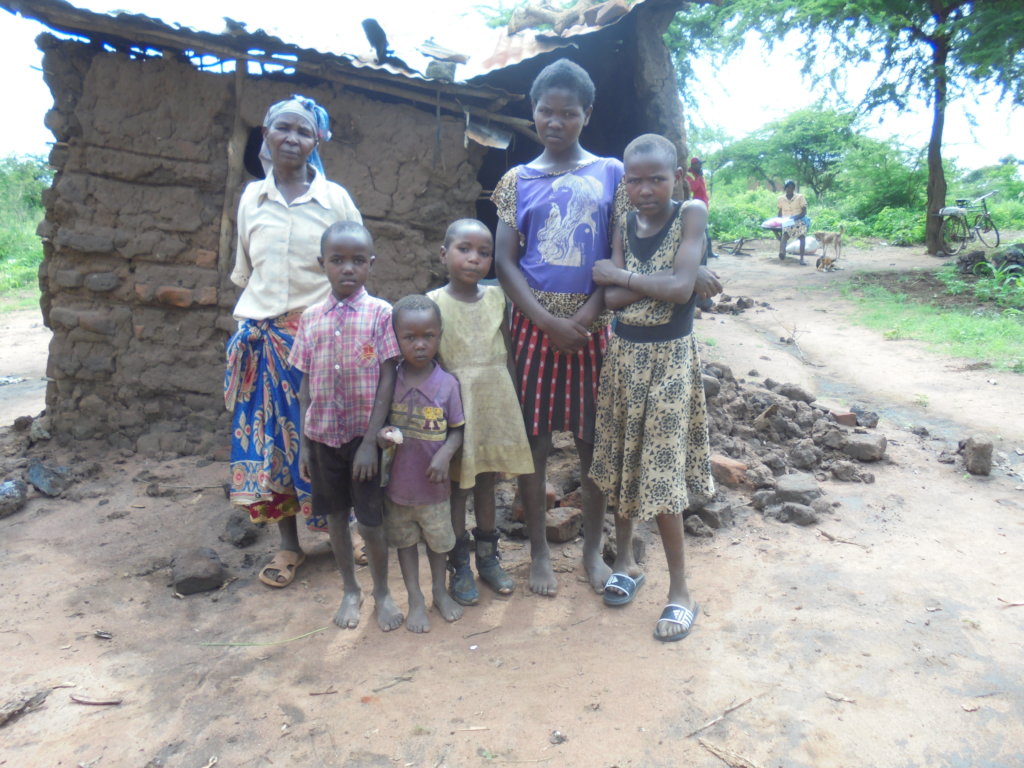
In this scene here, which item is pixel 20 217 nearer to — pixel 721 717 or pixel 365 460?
pixel 365 460

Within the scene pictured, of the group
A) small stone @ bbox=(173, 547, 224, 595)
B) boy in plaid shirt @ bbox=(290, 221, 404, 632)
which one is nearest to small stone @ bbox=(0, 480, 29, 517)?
small stone @ bbox=(173, 547, 224, 595)

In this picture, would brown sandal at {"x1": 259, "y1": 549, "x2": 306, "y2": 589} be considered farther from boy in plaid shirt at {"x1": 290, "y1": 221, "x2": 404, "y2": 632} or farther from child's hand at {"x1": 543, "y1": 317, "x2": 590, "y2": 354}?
child's hand at {"x1": 543, "y1": 317, "x2": 590, "y2": 354}

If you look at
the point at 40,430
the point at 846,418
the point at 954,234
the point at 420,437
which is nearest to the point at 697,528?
the point at 420,437

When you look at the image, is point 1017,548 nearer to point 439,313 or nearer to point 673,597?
point 673,597

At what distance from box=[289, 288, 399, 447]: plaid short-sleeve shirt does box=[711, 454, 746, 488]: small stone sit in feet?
6.73

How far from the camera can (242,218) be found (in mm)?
2742

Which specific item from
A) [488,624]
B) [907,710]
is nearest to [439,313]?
[488,624]

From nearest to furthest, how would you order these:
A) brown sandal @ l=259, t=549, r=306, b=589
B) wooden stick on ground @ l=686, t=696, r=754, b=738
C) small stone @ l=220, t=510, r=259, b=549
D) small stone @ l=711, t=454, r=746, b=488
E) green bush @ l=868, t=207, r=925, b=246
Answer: wooden stick on ground @ l=686, t=696, r=754, b=738 < brown sandal @ l=259, t=549, r=306, b=589 < small stone @ l=220, t=510, r=259, b=549 < small stone @ l=711, t=454, r=746, b=488 < green bush @ l=868, t=207, r=925, b=246

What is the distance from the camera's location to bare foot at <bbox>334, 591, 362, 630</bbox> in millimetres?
2615

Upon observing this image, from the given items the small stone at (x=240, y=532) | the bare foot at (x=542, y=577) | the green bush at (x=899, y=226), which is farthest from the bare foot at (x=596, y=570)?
the green bush at (x=899, y=226)

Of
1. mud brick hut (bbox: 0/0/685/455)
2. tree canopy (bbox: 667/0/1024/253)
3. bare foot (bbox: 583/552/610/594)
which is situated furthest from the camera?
tree canopy (bbox: 667/0/1024/253)

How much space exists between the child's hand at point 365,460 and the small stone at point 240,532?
48.1 inches

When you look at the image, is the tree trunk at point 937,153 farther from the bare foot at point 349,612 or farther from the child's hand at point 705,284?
the bare foot at point 349,612

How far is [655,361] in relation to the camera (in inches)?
98.5
